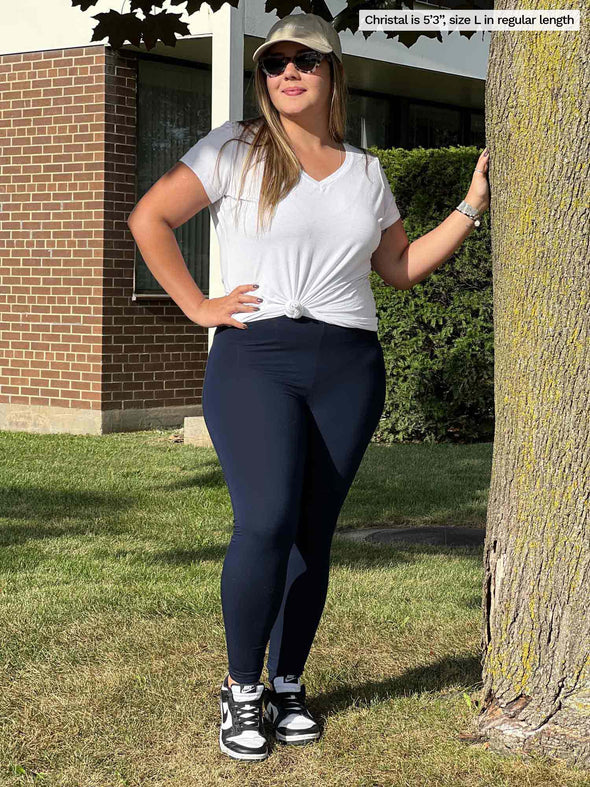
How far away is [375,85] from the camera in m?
13.5

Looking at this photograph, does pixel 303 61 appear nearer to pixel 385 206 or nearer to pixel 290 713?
pixel 385 206

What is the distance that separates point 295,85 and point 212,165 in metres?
0.33

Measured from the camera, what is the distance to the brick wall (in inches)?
439

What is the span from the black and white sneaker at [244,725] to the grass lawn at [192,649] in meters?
0.04

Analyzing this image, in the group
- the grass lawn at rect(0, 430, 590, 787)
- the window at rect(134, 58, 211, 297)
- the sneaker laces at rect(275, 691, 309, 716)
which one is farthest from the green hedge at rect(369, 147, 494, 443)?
the sneaker laces at rect(275, 691, 309, 716)

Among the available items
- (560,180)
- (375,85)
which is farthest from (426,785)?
(375,85)

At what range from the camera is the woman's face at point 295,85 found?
3598 mm

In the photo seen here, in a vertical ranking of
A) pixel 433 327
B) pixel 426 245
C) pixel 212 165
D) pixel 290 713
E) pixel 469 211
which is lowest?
pixel 290 713

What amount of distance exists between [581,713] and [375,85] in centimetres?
1070

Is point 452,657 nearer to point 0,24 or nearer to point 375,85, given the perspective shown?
point 0,24

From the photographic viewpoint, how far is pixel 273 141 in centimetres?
359

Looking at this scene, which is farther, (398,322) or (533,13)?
(398,322)

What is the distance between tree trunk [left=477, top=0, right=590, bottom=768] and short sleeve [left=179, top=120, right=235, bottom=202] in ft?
2.61

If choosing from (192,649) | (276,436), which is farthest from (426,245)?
(192,649)
